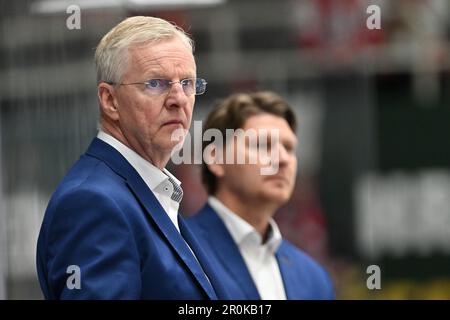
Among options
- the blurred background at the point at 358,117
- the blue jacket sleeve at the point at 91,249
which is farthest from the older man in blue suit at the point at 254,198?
the blurred background at the point at 358,117

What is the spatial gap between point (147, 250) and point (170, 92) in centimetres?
28

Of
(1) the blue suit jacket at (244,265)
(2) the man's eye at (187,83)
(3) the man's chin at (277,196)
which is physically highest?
(2) the man's eye at (187,83)

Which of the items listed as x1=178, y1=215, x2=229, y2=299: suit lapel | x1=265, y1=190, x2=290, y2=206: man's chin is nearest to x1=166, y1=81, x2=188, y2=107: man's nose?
x1=178, y1=215, x2=229, y2=299: suit lapel

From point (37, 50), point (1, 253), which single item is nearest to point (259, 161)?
point (37, 50)

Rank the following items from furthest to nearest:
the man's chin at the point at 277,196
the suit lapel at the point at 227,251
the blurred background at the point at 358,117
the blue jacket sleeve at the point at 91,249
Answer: the blurred background at the point at 358,117, the man's chin at the point at 277,196, the suit lapel at the point at 227,251, the blue jacket sleeve at the point at 91,249

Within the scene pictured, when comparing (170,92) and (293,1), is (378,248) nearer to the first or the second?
(293,1)

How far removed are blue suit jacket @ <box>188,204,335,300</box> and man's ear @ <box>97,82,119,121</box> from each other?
926mm

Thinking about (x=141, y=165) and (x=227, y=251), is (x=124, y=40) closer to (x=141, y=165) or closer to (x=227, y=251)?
(x=141, y=165)

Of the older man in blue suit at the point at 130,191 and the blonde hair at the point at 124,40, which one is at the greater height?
the blonde hair at the point at 124,40

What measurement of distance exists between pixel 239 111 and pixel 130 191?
3.66ft

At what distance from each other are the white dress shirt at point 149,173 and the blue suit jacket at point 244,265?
79cm

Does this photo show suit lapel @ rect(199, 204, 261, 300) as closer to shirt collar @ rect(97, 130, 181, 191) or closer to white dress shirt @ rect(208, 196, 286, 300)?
white dress shirt @ rect(208, 196, 286, 300)

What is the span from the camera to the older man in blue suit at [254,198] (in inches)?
120

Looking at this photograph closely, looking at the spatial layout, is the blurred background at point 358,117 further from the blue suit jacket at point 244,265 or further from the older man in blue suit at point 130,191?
the older man in blue suit at point 130,191
